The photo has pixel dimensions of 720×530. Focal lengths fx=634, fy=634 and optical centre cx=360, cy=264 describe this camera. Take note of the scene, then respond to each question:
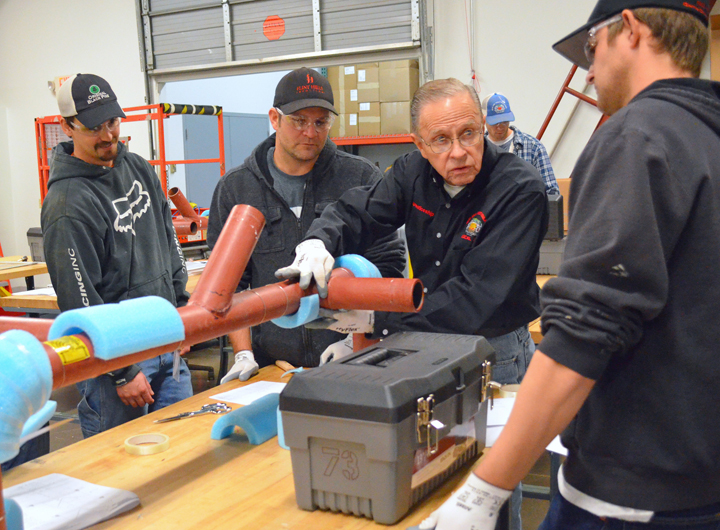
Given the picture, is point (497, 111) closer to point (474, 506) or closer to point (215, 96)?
point (474, 506)

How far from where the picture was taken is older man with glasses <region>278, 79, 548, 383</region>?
1674mm

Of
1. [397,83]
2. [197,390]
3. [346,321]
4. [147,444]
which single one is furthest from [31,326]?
[397,83]

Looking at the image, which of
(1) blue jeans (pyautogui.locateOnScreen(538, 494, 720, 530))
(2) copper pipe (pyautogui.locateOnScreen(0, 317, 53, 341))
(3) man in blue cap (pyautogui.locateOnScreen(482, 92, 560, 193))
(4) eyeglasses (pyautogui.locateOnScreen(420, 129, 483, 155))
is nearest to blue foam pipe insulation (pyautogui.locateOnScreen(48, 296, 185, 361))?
(2) copper pipe (pyautogui.locateOnScreen(0, 317, 53, 341))

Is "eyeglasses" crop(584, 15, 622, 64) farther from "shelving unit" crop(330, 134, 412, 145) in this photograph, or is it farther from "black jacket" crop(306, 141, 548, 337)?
"shelving unit" crop(330, 134, 412, 145)

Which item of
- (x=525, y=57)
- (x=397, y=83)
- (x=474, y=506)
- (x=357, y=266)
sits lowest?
(x=474, y=506)

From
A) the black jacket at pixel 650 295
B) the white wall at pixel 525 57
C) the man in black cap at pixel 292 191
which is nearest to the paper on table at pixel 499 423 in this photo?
the black jacket at pixel 650 295

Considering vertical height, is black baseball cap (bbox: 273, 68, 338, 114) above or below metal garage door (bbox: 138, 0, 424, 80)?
below

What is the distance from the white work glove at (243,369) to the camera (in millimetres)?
2010

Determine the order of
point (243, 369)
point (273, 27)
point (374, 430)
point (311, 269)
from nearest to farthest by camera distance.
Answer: point (374, 430)
point (311, 269)
point (243, 369)
point (273, 27)

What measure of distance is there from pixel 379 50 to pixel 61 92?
3.83m

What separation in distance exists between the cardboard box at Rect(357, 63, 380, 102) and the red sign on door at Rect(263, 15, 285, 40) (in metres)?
1.00

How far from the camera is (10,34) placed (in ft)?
23.9

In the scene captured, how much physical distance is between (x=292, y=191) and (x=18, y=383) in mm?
1599

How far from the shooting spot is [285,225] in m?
2.23
